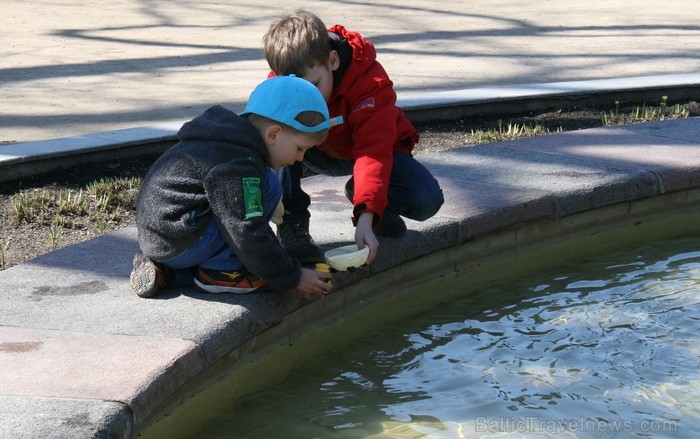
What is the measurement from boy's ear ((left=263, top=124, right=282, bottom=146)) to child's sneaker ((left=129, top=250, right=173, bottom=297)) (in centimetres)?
54

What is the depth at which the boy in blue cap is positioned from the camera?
10.4 feet

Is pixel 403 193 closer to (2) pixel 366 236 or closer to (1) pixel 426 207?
(1) pixel 426 207

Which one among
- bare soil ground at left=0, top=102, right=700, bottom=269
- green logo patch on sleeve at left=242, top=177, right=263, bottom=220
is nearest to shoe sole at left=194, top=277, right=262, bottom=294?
green logo patch on sleeve at left=242, top=177, right=263, bottom=220

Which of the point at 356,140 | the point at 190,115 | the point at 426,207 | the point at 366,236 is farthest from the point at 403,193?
the point at 190,115

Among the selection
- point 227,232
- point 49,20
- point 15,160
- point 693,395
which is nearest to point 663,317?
point 693,395

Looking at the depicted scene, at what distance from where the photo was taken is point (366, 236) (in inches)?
138

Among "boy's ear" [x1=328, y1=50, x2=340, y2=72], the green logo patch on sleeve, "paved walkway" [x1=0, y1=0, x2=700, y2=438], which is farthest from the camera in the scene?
"boy's ear" [x1=328, y1=50, x2=340, y2=72]

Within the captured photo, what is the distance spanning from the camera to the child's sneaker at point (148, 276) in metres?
3.31

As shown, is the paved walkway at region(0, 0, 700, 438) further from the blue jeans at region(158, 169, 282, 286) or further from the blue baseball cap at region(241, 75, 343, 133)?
the blue baseball cap at region(241, 75, 343, 133)

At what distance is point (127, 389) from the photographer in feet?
8.84

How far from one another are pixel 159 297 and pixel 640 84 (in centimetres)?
454

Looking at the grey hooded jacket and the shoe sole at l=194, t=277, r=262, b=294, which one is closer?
the grey hooded jacket

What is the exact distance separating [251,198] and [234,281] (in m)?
0.32

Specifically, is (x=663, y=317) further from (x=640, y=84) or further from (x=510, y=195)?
(x=640, y=84)
